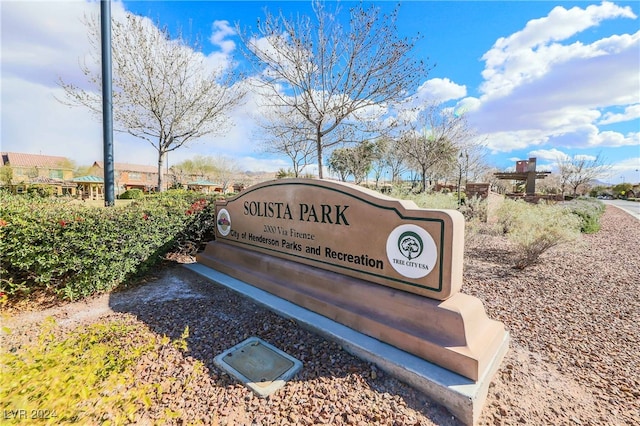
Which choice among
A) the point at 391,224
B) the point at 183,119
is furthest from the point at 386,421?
the point at 183,119

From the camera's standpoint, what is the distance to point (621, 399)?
2428mm

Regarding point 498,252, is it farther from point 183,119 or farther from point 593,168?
point 593,168

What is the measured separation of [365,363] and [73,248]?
13.0ft

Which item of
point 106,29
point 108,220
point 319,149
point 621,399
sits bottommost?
point 621,399

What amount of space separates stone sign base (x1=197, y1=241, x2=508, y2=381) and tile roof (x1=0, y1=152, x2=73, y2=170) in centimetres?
6445

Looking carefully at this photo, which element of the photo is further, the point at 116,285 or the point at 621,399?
the point at 116,285

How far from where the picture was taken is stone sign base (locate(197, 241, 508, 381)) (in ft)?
8.05

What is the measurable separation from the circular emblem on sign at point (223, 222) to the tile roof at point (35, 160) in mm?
61795

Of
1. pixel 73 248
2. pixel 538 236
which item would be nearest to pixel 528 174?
pixel 538 236

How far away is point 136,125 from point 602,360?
13.6m

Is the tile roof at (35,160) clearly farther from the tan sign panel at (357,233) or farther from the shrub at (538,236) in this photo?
the shrub at (538,236)

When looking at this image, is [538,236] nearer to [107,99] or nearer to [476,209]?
[476,209]

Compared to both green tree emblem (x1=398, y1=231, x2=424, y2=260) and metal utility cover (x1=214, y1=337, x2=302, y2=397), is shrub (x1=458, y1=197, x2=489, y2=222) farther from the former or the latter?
metal utility cover (x1=214, y1=337, x2=302, y2=397)

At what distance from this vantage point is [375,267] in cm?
311
